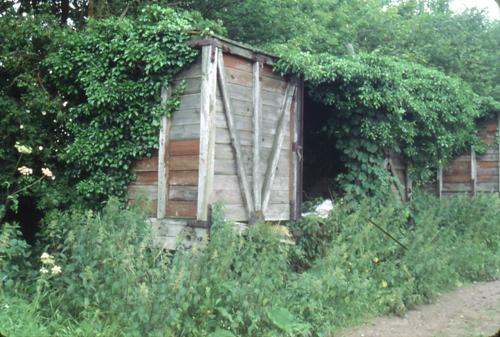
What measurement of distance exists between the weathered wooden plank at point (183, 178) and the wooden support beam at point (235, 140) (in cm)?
82

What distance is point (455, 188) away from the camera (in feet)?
49.4

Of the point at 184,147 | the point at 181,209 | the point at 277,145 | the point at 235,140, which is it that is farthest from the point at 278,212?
the point at 184,147

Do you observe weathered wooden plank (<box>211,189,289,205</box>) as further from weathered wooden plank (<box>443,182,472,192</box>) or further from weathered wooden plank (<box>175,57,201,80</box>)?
weathered wooden plank (<box>443,182,472,192</box>)

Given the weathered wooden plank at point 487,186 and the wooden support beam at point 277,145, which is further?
the weathered wooden plank at point 487,186

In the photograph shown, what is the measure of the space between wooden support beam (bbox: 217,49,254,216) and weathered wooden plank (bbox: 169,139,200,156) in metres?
0.64

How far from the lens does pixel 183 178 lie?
7.93 metres

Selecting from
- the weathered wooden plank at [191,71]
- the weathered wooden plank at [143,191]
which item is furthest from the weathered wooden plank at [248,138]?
the weathered wooden plank at [143,191]

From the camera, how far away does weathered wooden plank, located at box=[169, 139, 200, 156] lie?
25.6 ft

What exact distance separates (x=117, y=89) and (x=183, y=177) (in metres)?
1.77

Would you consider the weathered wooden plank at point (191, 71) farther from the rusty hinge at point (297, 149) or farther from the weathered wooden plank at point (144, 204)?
the rusty hinge at point (297, 149)

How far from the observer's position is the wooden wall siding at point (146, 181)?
8234 mm

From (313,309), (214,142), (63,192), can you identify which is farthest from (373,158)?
(63,192)

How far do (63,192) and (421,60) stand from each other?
1318cm

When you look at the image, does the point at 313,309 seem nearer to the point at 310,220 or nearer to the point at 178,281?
the point at 178,281
